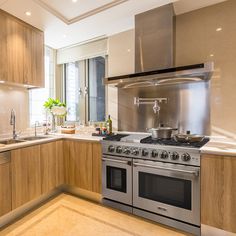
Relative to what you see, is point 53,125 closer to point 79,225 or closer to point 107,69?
point 107,69

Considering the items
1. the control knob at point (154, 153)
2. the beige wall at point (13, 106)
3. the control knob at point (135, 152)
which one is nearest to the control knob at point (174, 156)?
the control knob at point (154, 153)

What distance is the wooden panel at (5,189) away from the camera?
1740 millimetres

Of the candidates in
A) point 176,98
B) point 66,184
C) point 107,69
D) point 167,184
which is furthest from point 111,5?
point 66,184

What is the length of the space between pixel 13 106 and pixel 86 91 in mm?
1229

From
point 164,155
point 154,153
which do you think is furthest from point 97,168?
point 164,155

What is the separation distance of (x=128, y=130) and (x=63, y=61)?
6.59ft

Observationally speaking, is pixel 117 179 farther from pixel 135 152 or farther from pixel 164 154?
pixel 164 154

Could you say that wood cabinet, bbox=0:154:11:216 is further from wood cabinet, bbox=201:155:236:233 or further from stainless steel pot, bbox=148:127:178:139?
wood cabinet, bbox=201:155:236:233

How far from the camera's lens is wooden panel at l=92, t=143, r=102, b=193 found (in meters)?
2.25

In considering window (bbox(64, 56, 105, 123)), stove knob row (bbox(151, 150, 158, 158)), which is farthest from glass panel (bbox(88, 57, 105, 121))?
stove knob row (bbox(151, 150, 158, 158))

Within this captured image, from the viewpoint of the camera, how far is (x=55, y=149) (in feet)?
7.97

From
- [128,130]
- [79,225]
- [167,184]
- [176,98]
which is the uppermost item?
[176,98]

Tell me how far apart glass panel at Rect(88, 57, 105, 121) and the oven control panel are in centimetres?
105

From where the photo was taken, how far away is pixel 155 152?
6.02 feet
